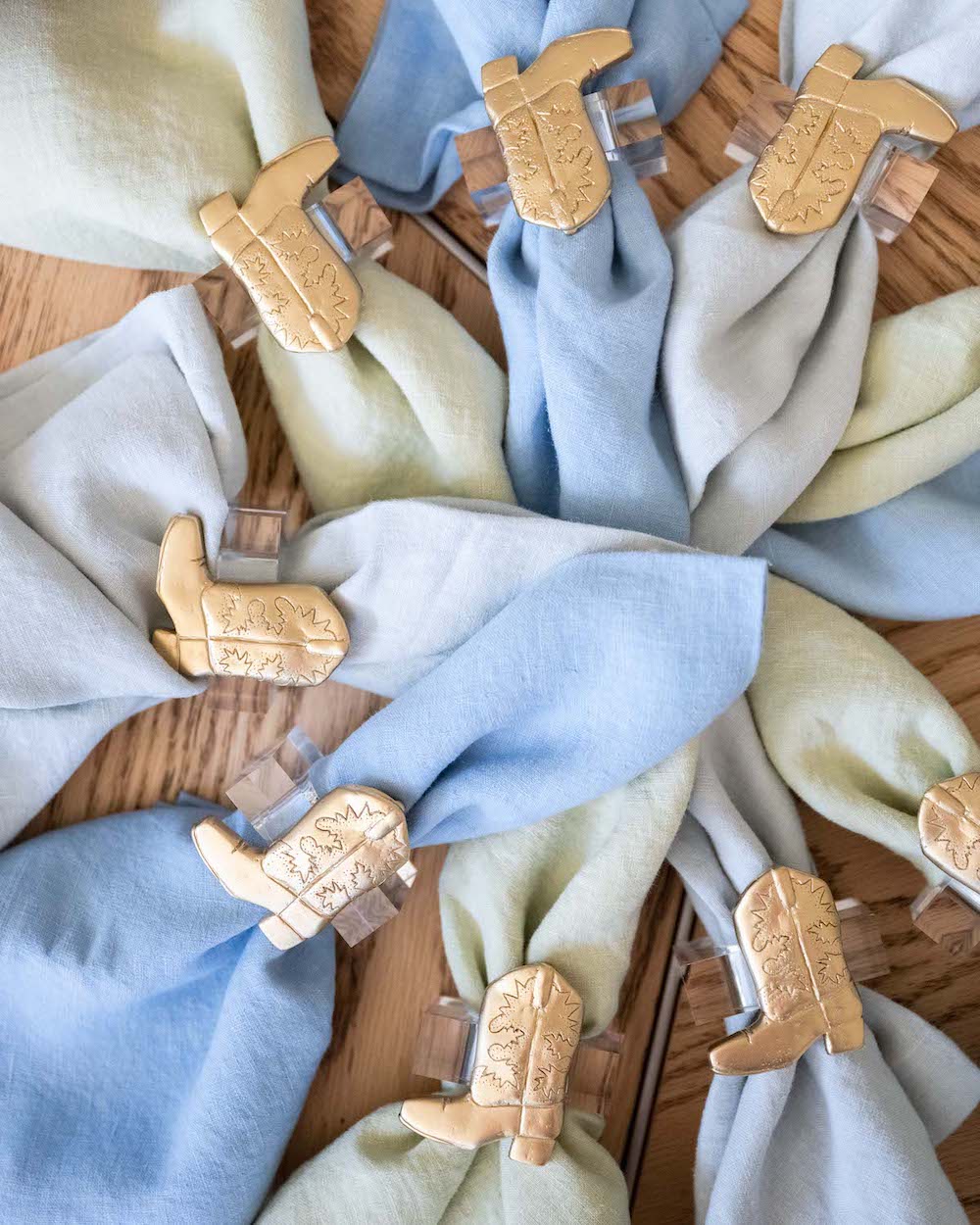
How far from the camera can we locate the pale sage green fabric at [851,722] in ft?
1.55

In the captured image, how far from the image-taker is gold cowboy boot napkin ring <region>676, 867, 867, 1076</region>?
1.49 ft

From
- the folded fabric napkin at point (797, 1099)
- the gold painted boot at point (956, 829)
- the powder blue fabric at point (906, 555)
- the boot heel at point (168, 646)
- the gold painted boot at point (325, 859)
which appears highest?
the boot heel at point (168, 646)

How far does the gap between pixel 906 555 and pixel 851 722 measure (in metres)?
0.09

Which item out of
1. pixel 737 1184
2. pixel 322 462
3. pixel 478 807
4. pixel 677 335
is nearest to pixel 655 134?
pixel 677 335

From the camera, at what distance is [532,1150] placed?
45 cm

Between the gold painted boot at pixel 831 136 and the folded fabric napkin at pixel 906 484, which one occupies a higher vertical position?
the gold painted boot at pixel 831 136

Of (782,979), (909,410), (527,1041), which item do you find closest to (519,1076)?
(527,1041)

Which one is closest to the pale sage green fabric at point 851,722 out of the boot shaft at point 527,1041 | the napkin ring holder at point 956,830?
the napkin ring holder at point 956,830

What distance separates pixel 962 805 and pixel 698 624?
5.9 inches

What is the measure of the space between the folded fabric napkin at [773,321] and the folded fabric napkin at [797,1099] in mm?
111

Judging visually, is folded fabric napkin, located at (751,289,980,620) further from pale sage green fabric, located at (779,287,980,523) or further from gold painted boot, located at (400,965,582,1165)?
gold painted boot, located at (400,965,582,1165)

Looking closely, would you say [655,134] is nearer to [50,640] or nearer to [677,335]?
[677,335]

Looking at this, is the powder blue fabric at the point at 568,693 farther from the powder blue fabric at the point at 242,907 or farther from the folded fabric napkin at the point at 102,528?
the folded fabric napkin at the point at 102,528

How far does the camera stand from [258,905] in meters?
0.47
